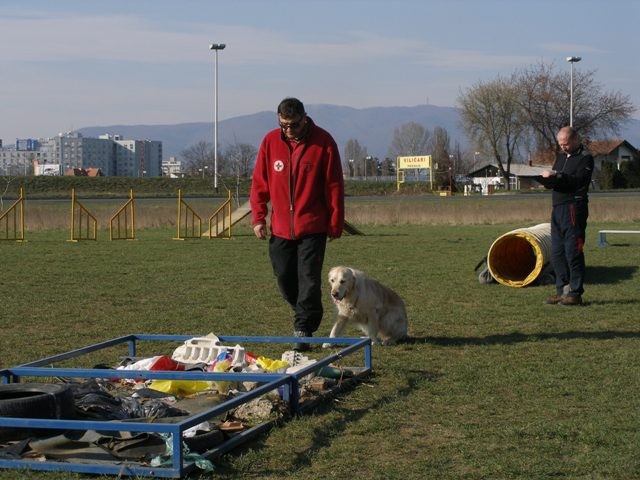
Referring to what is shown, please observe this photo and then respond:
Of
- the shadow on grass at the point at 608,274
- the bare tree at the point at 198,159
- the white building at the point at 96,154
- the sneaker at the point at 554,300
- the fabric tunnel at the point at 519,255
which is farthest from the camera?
the white building at the point at 96,154

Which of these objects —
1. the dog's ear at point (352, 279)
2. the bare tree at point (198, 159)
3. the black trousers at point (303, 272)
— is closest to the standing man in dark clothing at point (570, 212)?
the dog's ear at point (352, 279)

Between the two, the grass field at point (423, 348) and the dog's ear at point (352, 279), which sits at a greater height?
the dog's ear at point (352, 279)

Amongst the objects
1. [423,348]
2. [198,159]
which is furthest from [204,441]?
[198,159]

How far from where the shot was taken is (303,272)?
24.7 ft

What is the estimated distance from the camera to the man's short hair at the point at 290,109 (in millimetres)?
7242

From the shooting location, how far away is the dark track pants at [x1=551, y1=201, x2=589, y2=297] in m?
10.4

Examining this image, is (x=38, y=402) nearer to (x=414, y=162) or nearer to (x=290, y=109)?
(x=290, y=109)

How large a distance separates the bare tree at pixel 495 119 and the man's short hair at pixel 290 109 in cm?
6706

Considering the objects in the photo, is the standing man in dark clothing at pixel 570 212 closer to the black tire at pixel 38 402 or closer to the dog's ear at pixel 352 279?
the dog's ear at pixel 352 279

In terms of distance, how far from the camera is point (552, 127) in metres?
69.1

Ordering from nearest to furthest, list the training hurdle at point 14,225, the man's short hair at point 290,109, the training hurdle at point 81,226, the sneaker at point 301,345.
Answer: the man's short hair at point 290,109
the sneaker at point 301,345
the training hurdle at point 81,226
the training hurdle at point 14,225

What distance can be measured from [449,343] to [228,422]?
11.6ft

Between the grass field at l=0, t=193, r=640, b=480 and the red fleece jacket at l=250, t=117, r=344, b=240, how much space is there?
1.28m

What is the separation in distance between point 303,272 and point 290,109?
1362mm
